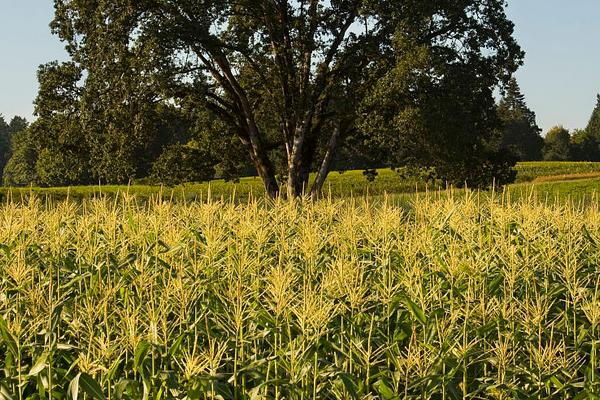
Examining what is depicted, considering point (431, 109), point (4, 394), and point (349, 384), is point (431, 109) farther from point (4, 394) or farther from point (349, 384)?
point (4, 394)

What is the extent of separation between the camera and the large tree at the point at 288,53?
24.9m

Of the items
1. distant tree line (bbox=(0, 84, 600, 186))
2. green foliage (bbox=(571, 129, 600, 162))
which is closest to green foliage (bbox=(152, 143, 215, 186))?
distant tree line (bbox=(0, 84, 600, 186))

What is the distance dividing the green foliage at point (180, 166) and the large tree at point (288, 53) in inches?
87.8

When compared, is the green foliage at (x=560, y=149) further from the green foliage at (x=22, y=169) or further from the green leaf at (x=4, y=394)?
the green leaf at (x=4, y=394)

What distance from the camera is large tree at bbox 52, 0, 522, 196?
24938 mm

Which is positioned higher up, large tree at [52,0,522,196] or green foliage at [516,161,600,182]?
large tree at [52,0,522,196]

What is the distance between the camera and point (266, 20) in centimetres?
2820

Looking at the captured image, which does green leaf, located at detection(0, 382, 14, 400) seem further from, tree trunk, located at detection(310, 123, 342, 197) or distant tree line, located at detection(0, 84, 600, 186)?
tree trunk, located at detection(310, 123, 342, 197)

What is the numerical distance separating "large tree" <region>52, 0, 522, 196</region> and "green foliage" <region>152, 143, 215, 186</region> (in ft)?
7.31

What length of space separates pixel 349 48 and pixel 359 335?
76.5 feet

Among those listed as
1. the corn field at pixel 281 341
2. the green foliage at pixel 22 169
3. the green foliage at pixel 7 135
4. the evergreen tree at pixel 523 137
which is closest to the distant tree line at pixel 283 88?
the corn field at pixel 281 341

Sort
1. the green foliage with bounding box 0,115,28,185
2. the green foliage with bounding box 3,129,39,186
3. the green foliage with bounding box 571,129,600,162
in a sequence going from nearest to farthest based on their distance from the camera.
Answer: the green foliage with bounding box 3,129,39,186 < the green foliage with bounding box 571,129,600,162 < the green foliage with bounding box 0,115,28,185

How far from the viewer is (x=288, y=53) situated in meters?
28.9

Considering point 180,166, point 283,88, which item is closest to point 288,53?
point 283,88
